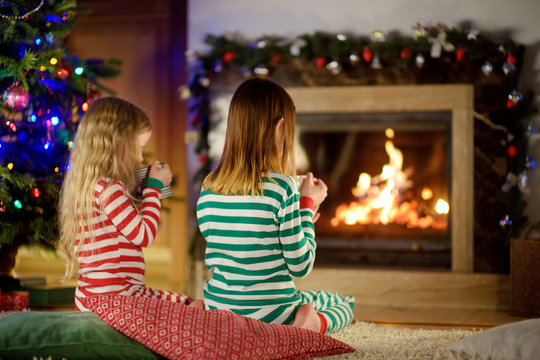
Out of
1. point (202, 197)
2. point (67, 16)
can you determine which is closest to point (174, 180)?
point (67, 16)

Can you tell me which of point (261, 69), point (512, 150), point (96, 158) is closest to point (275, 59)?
point (261, 69)

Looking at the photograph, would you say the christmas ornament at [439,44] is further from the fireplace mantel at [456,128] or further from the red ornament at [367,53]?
the red ornament at [367,53]

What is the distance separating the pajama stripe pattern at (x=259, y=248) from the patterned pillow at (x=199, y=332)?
16 cm

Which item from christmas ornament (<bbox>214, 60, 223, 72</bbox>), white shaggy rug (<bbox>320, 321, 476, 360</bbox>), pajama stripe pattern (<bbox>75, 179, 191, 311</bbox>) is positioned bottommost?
white shaggy rug (<bbox>320, 321, 476, 360</bbox>)

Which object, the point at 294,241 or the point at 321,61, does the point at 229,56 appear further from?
the point at 294,241

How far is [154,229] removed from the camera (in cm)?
218

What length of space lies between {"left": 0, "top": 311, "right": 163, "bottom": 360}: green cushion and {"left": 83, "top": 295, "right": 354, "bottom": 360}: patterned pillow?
0.03 metres

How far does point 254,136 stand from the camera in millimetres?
1997

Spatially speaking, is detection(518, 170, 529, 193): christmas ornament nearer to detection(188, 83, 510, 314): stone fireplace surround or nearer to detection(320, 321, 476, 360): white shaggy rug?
detection(188, 83, 510, 314): stone fireplace surround

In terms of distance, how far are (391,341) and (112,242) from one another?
100 centimetres

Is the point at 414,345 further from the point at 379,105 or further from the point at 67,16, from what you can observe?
the point at 67,16

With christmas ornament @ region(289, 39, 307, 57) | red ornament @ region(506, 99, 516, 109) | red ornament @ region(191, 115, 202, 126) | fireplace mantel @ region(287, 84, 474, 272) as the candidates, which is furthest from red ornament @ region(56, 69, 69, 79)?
red ornament @ region(506, 99, 516, 109)

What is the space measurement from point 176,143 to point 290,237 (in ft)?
10.1

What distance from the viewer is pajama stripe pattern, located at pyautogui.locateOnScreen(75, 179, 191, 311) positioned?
2.14 m
